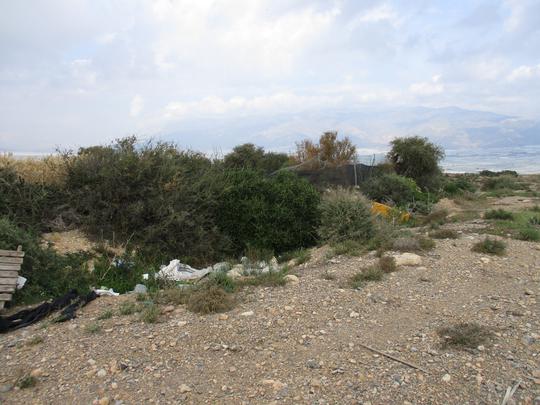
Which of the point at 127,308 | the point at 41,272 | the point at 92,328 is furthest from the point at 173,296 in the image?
the point at 41,272

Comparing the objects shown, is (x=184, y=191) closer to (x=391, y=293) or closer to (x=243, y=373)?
(x=391, y=293)

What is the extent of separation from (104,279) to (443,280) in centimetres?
522

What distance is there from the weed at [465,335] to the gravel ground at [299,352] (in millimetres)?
86

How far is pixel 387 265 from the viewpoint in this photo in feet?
20.7

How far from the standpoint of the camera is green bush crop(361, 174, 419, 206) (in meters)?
15.5

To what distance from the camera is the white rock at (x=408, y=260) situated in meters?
6.59

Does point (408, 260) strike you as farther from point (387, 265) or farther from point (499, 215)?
point (499, 215)

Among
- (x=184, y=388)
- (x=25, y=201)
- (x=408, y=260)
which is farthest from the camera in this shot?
(x=25, y=201)

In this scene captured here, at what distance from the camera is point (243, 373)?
3.77 m

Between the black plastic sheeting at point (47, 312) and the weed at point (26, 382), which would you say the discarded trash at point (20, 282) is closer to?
the black plastic sheeting at point (47, 312)

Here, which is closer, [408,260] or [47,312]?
[47,312]

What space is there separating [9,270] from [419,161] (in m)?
18.3

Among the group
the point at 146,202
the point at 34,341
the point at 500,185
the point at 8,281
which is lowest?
the point at 500,185

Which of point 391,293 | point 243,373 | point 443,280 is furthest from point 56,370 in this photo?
point 443,280
